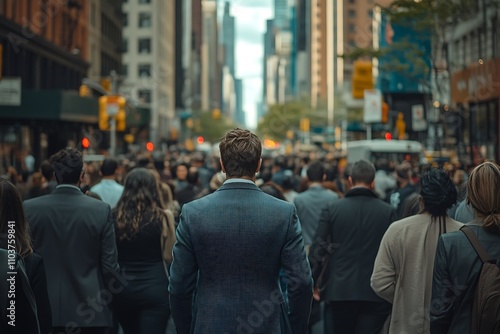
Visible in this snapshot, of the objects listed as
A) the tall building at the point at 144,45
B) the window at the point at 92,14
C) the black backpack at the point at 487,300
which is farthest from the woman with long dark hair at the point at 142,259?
the tall building at the point at 144,45

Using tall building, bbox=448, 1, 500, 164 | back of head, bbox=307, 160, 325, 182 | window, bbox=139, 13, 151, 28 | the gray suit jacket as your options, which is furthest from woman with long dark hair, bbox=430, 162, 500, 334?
window, bbox=139, 13, 151, 28

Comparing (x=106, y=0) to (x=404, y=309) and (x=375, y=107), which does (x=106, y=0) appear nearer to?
(x=375, y=107)

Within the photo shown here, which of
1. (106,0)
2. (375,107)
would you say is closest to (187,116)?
(106,0)

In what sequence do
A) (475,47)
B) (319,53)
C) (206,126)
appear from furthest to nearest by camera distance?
(319,53)
(206,126)
(475,47)

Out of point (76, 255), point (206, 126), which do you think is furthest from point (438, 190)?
point (206, 126)

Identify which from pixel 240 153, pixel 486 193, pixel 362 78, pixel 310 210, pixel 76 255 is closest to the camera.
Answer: pixel 240 153

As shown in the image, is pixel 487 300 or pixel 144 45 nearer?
pixel 487 300

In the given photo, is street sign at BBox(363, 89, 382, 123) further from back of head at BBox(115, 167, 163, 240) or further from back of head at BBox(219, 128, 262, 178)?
back of head at BBox(219, 128, 262, 178)

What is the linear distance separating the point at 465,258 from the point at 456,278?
13 centimetres

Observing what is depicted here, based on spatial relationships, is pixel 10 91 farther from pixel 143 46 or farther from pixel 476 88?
pixel 143 46

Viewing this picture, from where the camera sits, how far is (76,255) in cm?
746

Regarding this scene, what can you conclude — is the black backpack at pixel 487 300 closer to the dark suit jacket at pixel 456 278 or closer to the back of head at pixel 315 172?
the dark suit jacket at pixel 456 278

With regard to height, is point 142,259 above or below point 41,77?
below

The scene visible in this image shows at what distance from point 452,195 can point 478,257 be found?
1.56 m
